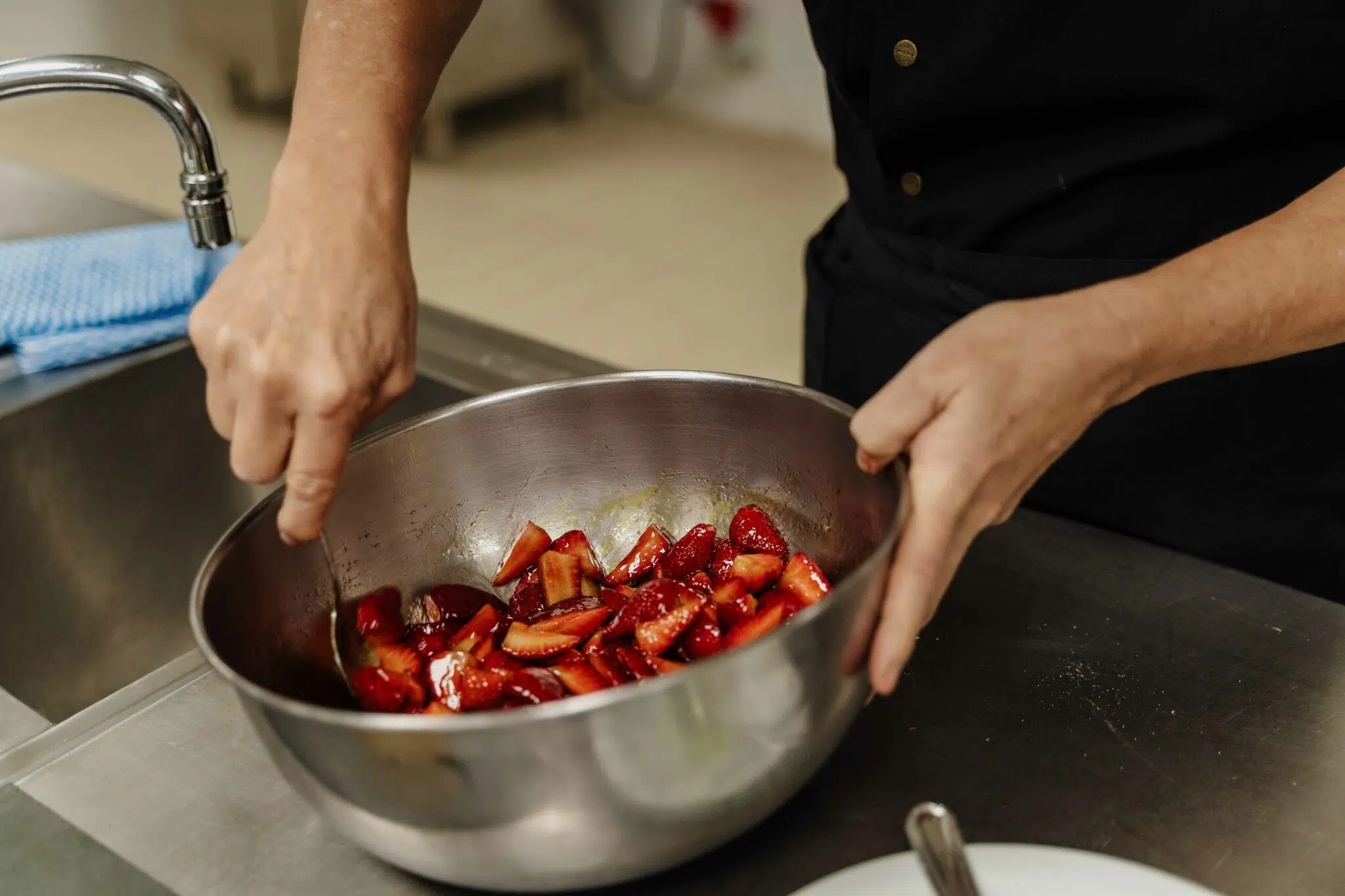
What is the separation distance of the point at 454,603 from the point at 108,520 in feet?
1.94

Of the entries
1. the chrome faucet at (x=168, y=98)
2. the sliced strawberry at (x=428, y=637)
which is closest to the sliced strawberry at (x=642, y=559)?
the sliced strawberry at (x=428, y=637)

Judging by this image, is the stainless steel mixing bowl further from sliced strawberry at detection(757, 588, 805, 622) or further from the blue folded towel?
the blue folded towel

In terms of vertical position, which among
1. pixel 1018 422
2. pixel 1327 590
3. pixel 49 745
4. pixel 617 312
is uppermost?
pixel 1018 422

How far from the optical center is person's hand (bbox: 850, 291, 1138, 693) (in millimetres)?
639

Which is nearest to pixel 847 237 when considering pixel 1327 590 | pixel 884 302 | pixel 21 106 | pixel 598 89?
pixel 884 302

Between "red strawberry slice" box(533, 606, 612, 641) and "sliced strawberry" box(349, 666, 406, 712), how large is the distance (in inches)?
3.6

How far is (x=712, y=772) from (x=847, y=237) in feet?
2.49

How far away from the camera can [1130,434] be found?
111 centimetres

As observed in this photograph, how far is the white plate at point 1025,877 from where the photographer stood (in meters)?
0.61

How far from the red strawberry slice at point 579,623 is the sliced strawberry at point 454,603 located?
0.07 metres

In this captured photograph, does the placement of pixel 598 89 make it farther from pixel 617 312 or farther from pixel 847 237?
pixel 847 237

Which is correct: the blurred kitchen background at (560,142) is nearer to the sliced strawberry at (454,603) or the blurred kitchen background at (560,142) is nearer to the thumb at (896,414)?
the sliced strawberry at (454,603)

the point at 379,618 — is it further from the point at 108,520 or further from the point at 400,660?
the point at 108,520

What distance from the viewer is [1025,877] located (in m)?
0.61
